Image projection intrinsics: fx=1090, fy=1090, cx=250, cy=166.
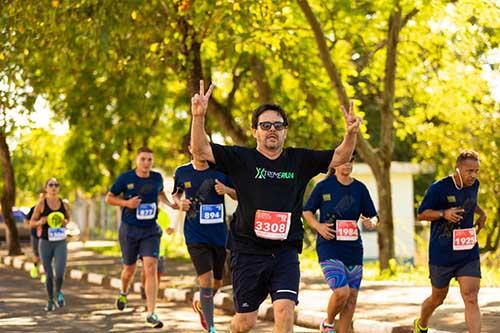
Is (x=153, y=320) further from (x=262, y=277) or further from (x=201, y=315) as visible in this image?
(x=262, y=277)

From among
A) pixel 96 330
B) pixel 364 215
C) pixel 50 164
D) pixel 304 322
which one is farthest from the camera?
pixel 50 164

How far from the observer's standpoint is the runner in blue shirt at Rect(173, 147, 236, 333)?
11430mm

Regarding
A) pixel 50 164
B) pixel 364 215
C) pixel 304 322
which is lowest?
pixel 304 322

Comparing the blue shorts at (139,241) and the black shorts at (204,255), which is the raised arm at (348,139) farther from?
the blue shorts at (139,241)

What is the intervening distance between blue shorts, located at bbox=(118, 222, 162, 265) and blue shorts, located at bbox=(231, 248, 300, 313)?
5585 millimetres

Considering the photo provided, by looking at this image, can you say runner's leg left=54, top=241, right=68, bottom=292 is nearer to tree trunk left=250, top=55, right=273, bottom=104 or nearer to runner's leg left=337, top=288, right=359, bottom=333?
runner's leg left=337, top=288, right=359, bottom=333

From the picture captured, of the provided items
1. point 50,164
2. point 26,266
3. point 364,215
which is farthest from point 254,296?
point 50,164

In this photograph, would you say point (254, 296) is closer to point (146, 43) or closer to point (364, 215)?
point (364, 215)

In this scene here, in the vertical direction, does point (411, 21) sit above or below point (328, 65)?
above

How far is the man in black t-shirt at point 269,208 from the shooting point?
7.66 metres

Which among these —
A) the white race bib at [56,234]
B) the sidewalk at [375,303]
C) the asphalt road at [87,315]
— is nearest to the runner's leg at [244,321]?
the sidewalk at [375,303]

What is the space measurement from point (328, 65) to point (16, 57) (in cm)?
545

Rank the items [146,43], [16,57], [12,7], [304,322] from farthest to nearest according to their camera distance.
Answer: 1. [16,57]
2. [146,43]
3. [12,7]
4. [304,322]

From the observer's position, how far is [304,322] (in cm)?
1323
